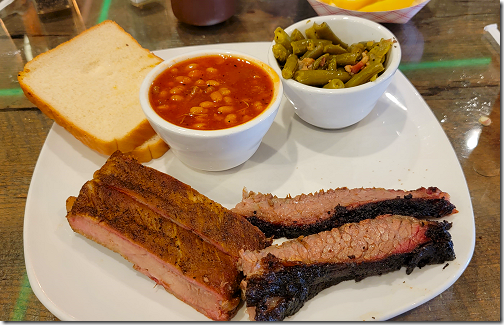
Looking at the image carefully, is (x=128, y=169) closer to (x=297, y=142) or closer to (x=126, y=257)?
(x=126, y=257)

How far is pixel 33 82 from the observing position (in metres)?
2.79

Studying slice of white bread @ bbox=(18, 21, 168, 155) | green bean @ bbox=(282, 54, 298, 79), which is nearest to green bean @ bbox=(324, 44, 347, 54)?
green bean @ bbox=(282, 54, 298, 79)

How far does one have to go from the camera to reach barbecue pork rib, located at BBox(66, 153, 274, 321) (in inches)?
69.3

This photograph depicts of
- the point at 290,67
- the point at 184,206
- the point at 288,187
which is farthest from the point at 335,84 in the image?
the point at 184,206

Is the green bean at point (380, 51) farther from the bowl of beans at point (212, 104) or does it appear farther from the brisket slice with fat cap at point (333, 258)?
the brisket slice with fat cap at point (333, 258)

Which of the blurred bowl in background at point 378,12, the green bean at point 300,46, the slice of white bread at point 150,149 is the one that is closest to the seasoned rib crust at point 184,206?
the slice of white bread at point 150,149

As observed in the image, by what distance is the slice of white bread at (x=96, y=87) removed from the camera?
2.55 metres

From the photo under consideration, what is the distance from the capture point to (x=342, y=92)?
2.34 meters

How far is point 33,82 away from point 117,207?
153cm

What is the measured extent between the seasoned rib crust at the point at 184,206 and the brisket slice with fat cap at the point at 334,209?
5.6 inches

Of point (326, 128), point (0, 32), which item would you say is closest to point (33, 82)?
point (0, 32)

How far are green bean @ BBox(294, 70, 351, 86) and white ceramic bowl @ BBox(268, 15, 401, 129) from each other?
0.19 ft

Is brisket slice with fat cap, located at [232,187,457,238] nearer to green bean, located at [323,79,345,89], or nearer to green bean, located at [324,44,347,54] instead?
green bean, located at [323,79,345,89]

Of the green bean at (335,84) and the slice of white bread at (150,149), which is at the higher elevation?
the green bean at (335,84)
